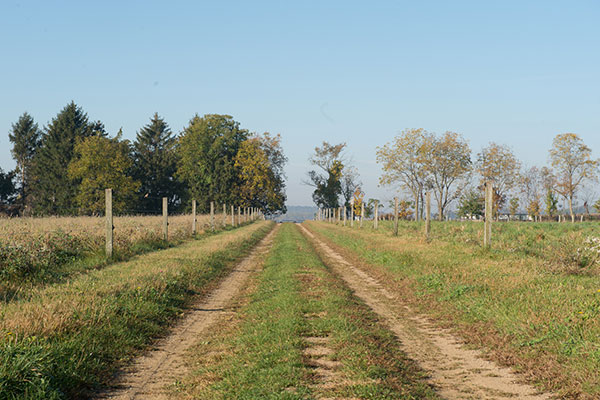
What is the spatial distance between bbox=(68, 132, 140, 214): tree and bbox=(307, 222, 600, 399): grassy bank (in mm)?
57054

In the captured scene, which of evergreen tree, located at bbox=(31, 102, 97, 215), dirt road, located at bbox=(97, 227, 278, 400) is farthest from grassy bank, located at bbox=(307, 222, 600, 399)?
evergreen tree, located at bbox=(31, 102, 97, 215)

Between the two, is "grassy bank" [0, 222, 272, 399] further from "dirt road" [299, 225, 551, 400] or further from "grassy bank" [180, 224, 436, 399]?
"dirt road" [299, 225, 551, 400]

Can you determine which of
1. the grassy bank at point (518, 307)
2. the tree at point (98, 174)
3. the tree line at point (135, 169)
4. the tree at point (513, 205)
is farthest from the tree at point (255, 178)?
the grassy bank at point (518, 307)

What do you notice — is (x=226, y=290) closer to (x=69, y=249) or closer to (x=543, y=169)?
(x=69, y=249)

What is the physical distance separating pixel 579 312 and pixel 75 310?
8.12 meters

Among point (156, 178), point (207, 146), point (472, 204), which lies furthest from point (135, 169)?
point (472, 204)

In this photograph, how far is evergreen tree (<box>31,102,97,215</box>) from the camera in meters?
68.5

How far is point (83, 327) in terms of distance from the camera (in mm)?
7039

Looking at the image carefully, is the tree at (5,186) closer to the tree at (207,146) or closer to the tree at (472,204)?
the tree at (207,146)

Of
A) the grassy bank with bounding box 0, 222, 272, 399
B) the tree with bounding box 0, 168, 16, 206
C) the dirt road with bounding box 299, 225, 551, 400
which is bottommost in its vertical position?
the dirt road with bounding box 299, 225, 551, 400

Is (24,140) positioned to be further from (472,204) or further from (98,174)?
(472,204)

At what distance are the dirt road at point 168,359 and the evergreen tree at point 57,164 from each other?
63.1 m

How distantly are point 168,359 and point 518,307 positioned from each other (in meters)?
6.11

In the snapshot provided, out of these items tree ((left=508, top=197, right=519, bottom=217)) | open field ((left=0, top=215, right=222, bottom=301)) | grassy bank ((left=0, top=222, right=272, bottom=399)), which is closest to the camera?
grassy bank ((left=0, top=222, right=272, bottom=399))
